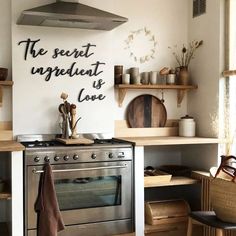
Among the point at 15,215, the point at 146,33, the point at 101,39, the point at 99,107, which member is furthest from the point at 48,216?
the point at 146,33

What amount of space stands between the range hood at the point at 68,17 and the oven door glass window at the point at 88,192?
128 cm

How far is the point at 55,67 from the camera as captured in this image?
351 centimetres

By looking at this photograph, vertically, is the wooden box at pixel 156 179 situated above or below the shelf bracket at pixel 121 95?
below

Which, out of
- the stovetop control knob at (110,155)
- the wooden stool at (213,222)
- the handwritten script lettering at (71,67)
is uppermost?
the handwritten script lettering at (71,67)

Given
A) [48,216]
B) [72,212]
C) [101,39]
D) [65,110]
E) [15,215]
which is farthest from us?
[101,39]

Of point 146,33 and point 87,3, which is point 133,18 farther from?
point 87,3

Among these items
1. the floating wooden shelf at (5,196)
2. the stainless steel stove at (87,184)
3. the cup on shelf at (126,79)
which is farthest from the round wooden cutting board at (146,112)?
the floating wooden shelf at (5,196)

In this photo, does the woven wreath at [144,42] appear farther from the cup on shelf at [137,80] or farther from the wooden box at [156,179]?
the wooden box at [156,179]

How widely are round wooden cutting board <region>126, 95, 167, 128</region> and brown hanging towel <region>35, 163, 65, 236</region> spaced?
6.29 feet

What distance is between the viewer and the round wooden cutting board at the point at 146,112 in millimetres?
3820

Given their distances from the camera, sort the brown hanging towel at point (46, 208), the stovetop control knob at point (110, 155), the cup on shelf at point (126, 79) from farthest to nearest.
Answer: the cup on shelf at point (126, 79) < the stovetop control knob at point (110, 155) < the brown hanging towel at point (46, 208)

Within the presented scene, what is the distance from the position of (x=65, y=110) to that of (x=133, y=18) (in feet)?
3.86

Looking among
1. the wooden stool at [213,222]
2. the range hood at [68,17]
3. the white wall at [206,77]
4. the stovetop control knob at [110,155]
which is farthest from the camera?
the white wall at [206,77]

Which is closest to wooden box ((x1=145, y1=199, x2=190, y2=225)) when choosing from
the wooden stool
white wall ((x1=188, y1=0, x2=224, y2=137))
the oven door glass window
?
the oven door glass window
